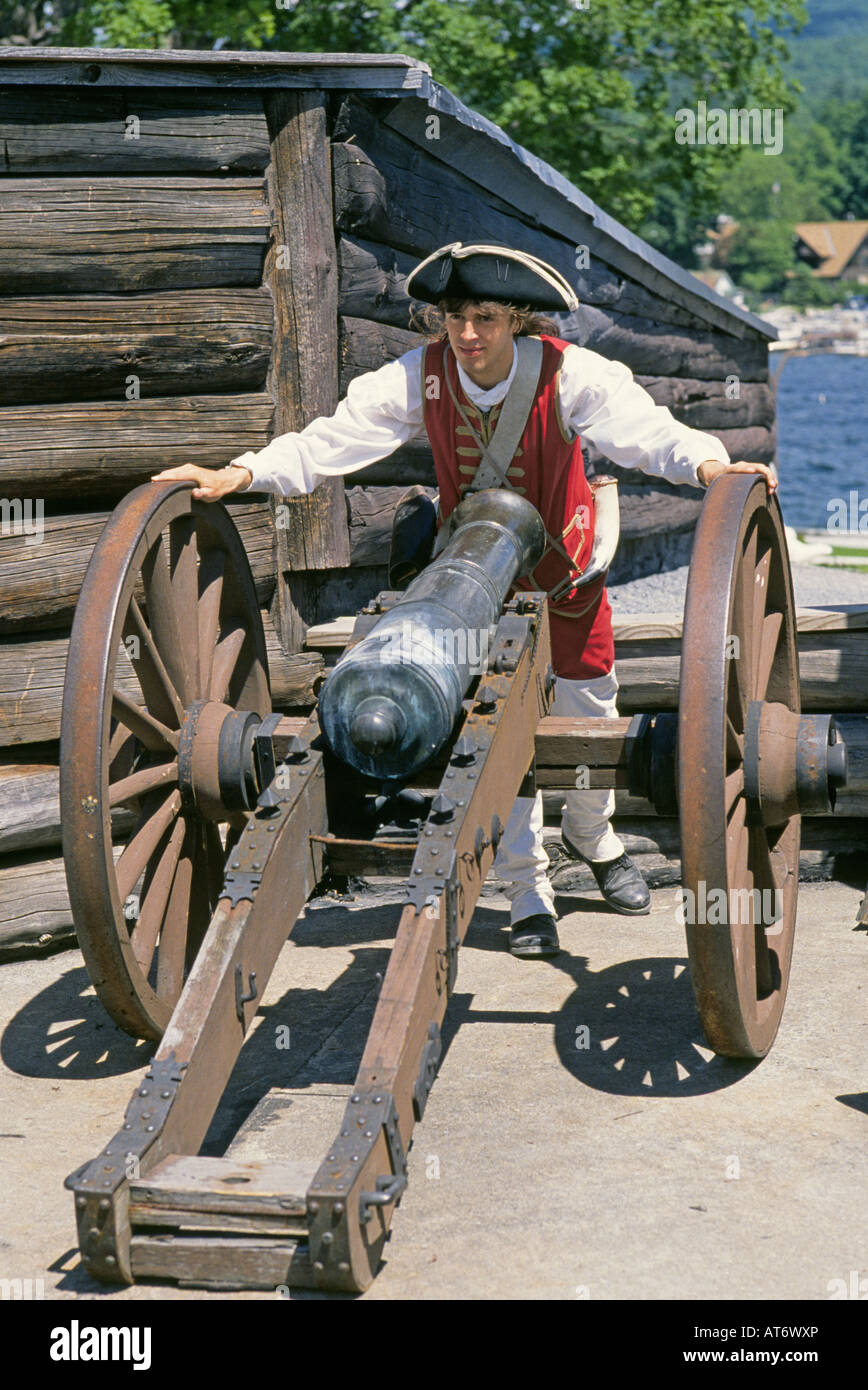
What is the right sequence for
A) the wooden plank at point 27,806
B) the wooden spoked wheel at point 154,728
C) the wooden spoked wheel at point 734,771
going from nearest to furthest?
the wooden spoked wheel at point 734,771, the wooden spoked wheel at point 154,728, the wooden plank at point 27,806

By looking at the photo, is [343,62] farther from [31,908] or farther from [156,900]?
[31,908]

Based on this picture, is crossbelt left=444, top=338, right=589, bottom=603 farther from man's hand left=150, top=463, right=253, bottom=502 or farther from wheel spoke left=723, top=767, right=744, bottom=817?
wheel spoke left=723, top=767, right=744, bottom=817

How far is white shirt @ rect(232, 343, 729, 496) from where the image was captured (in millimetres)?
3764

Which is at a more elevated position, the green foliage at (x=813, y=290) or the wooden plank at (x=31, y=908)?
the wooden plank at (x=31, y=908)

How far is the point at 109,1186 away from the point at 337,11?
1946 centimetres

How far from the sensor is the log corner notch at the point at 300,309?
4531 millimetres

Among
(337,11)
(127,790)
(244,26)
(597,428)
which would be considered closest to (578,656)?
(597,428)

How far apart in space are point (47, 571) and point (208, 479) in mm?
1024

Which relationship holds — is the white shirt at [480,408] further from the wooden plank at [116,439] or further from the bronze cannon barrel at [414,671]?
the wooden plank at [116,439]

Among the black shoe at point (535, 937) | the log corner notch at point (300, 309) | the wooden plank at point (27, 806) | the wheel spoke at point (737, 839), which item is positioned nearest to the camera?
the wheel spoke at point (737, 839)

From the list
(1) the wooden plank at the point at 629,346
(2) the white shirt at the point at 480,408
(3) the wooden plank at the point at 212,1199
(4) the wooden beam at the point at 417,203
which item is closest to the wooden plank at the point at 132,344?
(1) the wooden plank at the point at 629,346

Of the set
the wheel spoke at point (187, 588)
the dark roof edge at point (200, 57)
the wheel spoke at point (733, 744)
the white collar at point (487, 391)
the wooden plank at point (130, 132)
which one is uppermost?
the dark roof edge at point (200, 57)

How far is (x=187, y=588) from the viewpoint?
3.64 m

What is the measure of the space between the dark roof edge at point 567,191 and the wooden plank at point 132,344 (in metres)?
0.86
